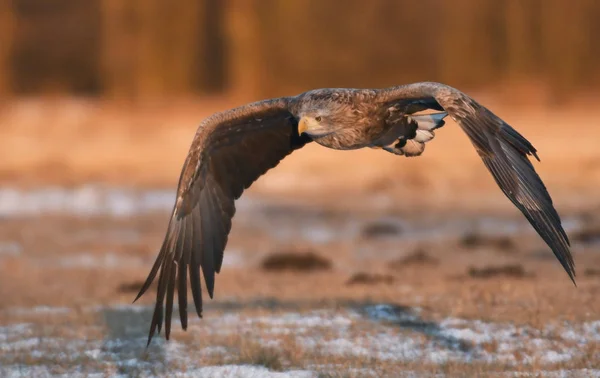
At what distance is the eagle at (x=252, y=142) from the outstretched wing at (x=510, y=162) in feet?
0.11

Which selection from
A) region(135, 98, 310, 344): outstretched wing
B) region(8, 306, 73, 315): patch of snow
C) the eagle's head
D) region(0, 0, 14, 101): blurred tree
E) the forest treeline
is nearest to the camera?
the eagle's head

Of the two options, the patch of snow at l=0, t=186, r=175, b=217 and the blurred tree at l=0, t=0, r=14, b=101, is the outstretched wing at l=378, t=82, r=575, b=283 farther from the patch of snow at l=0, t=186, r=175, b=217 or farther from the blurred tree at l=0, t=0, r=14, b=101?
the blurred tree at l=0, t=0, r=14, b=101

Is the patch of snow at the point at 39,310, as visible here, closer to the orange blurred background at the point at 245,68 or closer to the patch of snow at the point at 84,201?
the patch of snow at the point at 84,201

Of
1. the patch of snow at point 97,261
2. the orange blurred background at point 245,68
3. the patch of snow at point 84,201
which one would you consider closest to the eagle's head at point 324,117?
the patch of snow at point 97,261

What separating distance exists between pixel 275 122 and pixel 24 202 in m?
12.6

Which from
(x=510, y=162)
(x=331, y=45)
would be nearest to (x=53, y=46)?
(x=331, y=45)

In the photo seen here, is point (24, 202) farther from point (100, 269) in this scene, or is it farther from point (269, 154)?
point (269, 154)

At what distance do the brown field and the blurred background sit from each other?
2.0 inches

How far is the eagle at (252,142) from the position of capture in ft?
28.7

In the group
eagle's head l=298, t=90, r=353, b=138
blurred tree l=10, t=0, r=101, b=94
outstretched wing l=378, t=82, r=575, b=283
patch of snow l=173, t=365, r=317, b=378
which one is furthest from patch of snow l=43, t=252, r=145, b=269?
blurred tree l=10, t=0, r=101, b=94

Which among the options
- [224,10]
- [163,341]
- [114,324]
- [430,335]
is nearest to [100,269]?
[114,324]

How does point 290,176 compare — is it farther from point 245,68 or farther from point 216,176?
point 216,176

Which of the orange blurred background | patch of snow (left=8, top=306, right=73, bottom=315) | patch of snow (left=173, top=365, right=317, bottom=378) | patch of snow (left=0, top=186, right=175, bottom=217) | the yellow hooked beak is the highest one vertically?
the orange blurred background

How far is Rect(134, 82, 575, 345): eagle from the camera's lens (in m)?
8.75
